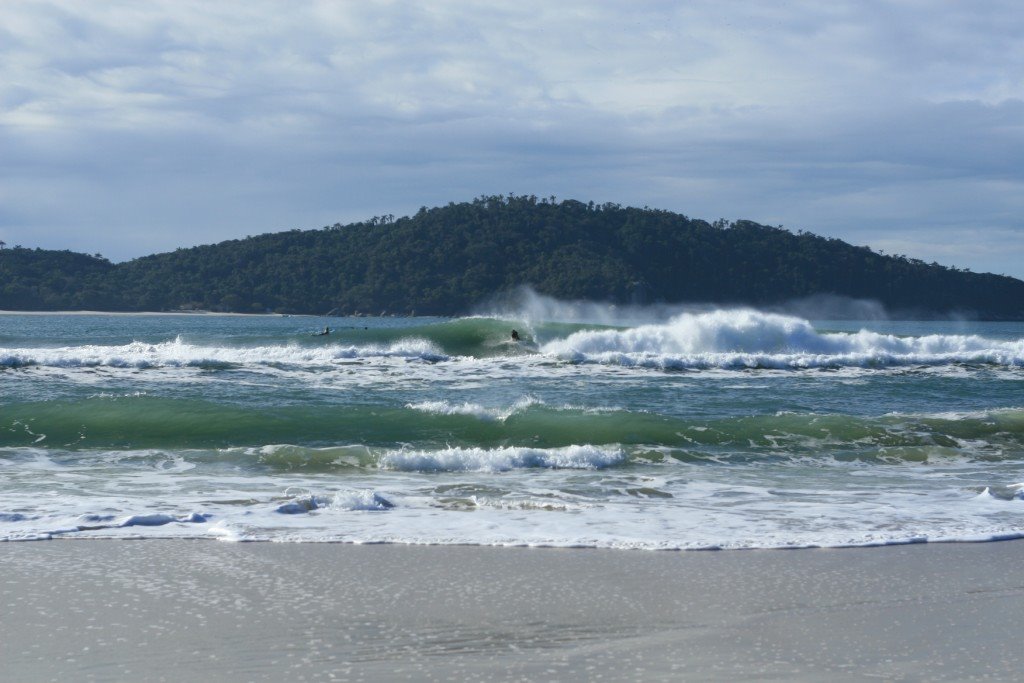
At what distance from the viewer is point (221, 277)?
124 m

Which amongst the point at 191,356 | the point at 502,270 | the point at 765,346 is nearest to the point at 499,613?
the point at 191,356

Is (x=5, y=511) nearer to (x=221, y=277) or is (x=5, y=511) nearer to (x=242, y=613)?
(x=242, y=613)

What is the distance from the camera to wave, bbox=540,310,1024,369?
102 ft

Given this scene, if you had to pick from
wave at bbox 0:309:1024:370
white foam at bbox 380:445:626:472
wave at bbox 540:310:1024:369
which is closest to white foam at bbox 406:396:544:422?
white foam at bbox 380:445:626:472

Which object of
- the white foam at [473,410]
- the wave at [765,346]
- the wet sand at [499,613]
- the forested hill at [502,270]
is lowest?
the wet sand at [499,613]

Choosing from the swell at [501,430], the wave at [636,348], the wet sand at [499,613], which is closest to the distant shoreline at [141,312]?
the wave at [636,348]

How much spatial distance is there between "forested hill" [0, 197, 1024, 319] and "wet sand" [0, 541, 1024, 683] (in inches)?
4121

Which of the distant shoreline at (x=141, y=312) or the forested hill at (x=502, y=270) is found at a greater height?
the forested hill at (x=502, y=270)

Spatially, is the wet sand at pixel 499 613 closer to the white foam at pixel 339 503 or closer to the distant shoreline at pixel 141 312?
the white foam at pixel 339 503

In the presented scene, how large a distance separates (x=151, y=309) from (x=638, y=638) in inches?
4559

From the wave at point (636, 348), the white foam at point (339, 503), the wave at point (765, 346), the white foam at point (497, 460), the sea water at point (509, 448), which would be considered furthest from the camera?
the wave at point (765, 346)

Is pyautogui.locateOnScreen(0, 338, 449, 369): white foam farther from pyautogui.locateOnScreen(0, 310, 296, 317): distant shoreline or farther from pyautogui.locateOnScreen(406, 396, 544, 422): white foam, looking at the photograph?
pyautogui.locateOnScreen(0, 310, 296, 317): distant shoreline

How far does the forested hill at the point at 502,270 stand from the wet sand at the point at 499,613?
343 feet

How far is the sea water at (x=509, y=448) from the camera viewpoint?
890 centimetres
